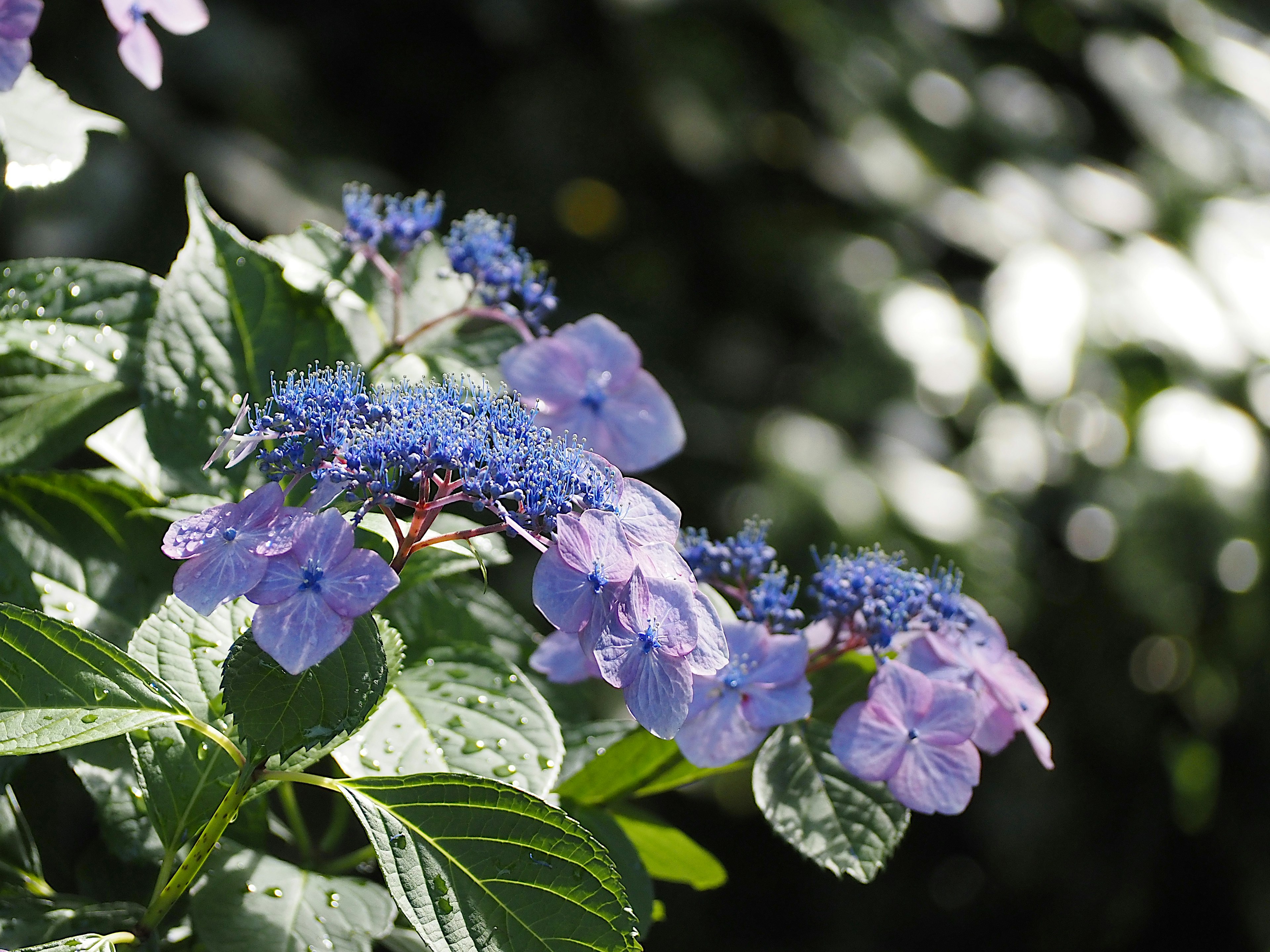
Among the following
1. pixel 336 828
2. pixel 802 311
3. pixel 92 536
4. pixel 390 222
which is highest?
pixel 390 222

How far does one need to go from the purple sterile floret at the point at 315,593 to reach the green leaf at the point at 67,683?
0.20 feet

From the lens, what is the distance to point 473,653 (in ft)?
1.66

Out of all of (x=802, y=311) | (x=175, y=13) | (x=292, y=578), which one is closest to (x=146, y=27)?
(x=175, y=13)

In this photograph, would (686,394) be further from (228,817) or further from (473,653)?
(228,817)

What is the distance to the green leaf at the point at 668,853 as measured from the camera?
56 centimetres

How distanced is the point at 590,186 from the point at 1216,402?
1220mm

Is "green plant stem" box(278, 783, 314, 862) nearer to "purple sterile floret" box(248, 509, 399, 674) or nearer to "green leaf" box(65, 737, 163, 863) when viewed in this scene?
"green leaf" box(65, 737, 163, 863)

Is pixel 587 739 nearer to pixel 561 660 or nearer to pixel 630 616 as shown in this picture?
pixel 561 660

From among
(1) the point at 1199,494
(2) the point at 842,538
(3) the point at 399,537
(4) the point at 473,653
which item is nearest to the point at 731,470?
(2) the point at 842,538

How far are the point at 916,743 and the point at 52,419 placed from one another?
40cm

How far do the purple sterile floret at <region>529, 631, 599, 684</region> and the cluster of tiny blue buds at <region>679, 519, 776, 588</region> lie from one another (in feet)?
0.22

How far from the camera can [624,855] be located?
0.48m

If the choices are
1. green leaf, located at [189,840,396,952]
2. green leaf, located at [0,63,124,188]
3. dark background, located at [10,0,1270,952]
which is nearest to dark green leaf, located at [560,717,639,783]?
green leaf, located at [189,840,396,952]

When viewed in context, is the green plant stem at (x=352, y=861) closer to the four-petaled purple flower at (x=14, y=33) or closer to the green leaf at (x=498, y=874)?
the green leaf at (x=498, y=874)
